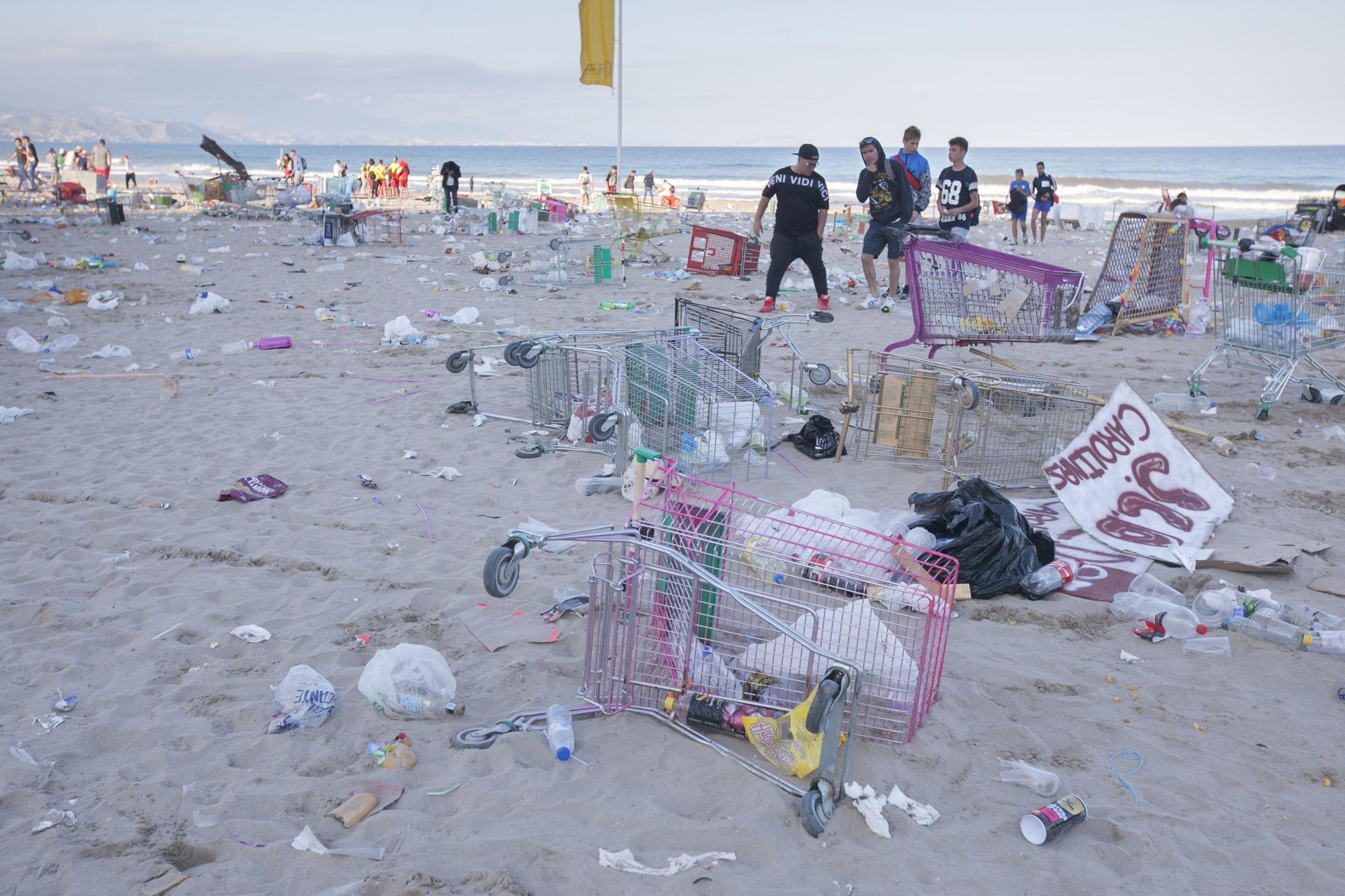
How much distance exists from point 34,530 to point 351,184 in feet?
83.0

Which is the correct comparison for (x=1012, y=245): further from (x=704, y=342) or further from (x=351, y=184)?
(x=351, y=184)

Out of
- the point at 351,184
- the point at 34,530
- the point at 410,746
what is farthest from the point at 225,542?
the point at 351,184

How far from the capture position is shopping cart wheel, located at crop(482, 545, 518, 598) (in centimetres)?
249

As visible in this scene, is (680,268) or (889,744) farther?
(680,268)

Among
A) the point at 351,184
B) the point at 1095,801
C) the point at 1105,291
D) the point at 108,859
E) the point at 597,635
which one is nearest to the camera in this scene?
the point at 108,859

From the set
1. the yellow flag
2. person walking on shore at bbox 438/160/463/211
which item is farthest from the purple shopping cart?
person walking on shore at bbox 438/160/463/211

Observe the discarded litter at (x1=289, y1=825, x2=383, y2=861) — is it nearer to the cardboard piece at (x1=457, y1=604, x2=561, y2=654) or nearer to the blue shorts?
the cardboard piece at (x1=457, y1=604, x2=561, y2=654)

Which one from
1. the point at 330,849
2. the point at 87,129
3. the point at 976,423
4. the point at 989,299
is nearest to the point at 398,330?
the point at 989,299

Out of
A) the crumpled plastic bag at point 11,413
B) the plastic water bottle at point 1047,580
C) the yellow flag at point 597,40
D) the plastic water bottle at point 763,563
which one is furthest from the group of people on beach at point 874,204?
the crumpled plastic bag at point 11,413

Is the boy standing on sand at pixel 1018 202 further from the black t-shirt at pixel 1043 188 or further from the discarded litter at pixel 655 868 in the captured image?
the discarded litter at pixel 655 868

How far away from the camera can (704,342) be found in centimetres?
618

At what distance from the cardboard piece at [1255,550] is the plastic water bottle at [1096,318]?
16.3ft

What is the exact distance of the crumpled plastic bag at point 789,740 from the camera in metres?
2.60

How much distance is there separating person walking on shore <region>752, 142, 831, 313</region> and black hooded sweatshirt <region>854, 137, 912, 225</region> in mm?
699
